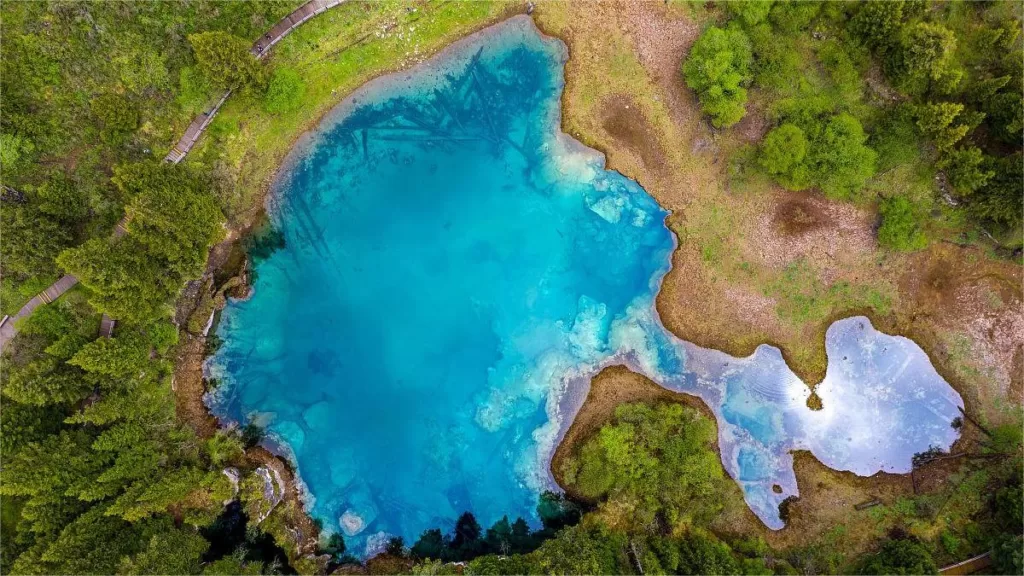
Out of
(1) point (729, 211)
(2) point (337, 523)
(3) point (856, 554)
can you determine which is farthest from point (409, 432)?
(3) point (856, 554)

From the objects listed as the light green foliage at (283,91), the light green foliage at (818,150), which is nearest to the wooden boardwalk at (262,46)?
the light green foliage at (283,91)

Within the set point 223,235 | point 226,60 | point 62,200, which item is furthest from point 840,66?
point 62,200

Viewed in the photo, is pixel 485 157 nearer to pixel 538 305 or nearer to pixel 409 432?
pixel 538 305

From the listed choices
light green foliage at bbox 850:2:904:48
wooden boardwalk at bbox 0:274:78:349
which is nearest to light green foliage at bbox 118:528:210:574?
wooden boardwalk at bbox 0:274:78:349

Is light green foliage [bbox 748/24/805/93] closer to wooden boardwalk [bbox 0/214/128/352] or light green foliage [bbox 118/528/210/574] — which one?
wooden boardwalk [bbox 0/214/128/352]

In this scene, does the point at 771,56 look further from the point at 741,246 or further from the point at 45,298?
the point at 45,298

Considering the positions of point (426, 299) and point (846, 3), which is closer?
point (846, 3)

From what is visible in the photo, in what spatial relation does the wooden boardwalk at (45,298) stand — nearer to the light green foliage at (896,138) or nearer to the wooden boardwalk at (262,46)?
the wooden boardwalk at (262,46)
